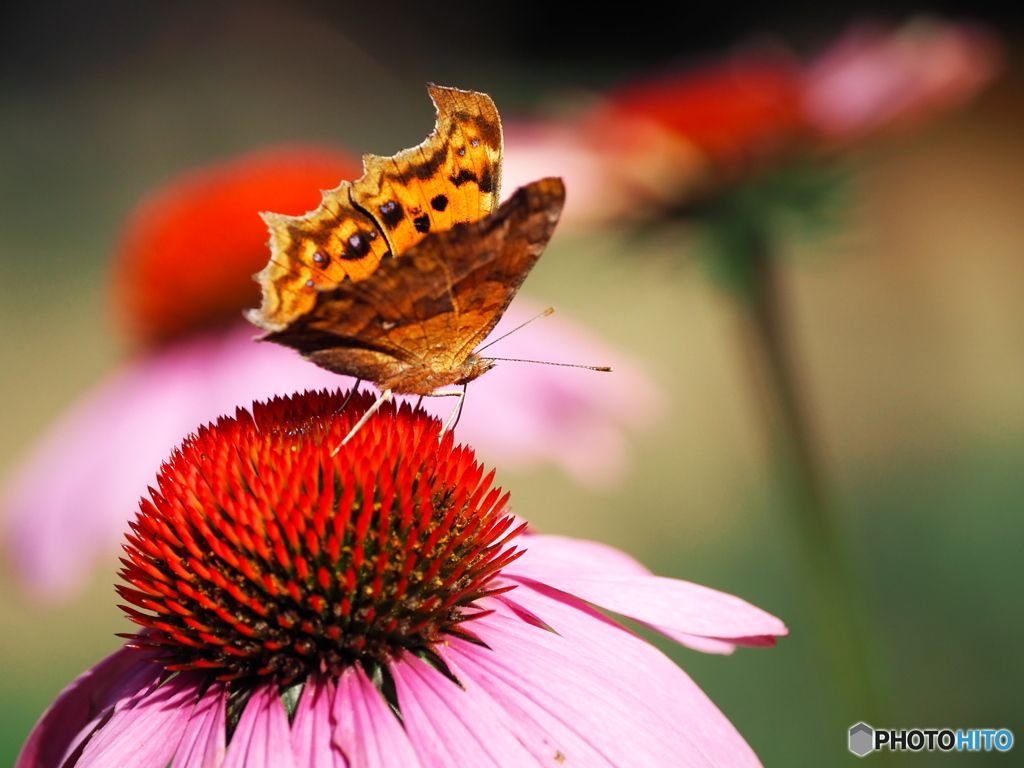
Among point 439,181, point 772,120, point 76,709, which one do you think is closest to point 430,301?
point 439,181

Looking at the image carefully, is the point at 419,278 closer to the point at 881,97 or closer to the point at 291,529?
the point at 291,529

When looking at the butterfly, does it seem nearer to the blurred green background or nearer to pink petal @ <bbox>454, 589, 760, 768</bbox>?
pink petal @ <bbox>454, 589, 760, 768</bbox>

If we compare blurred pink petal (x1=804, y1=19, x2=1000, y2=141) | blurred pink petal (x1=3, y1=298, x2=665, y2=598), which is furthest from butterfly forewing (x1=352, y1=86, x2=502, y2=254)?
blurred pink petal (x1=804, y1=19, x2=1000, y2=141)

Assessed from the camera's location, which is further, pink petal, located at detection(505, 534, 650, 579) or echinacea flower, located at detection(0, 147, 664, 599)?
echinacea flower, located at detection(0, 147, 664, 599)

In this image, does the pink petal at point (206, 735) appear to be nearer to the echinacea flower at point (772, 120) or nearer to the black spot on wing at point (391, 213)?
the black spot on wing at point (391, 213)

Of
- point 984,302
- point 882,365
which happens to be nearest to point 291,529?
point 882,365

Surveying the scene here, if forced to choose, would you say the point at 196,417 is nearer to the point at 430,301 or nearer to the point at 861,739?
the point at 430,301

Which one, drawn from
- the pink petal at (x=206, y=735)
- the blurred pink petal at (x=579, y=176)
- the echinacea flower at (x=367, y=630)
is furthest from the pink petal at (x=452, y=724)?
the blurred pink petal at (x=579, y=176)
